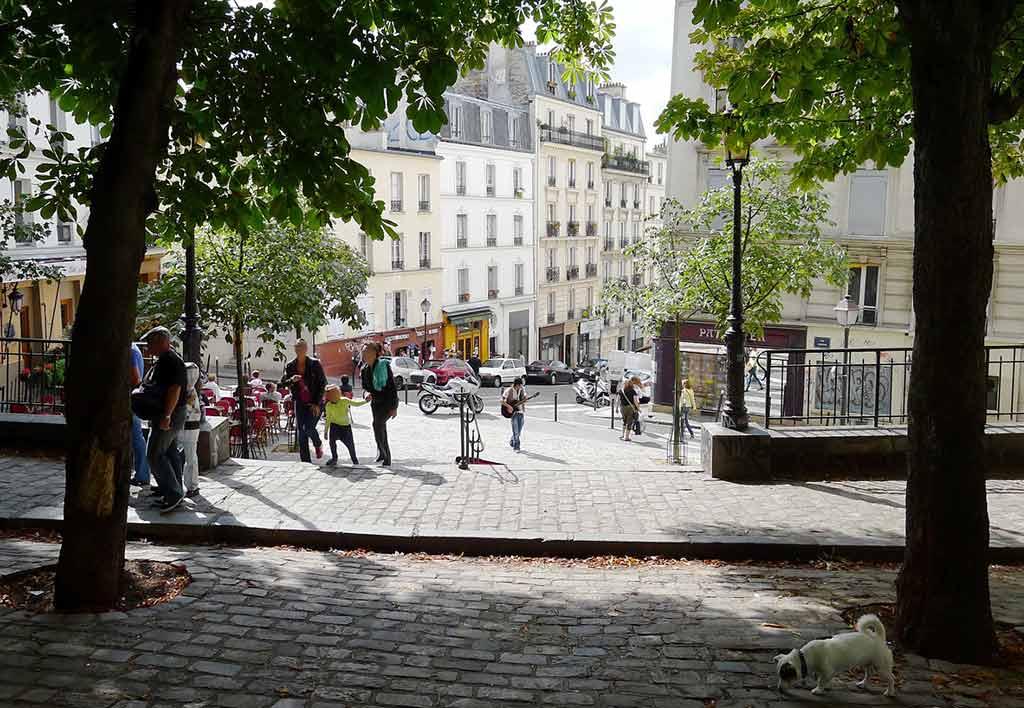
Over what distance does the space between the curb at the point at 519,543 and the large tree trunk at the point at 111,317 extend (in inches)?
80.9

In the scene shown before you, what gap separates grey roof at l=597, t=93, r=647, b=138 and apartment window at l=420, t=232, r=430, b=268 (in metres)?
22.1

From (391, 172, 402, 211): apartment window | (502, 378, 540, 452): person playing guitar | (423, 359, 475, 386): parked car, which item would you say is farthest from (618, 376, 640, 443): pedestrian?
(391, 172, 402, 211): apartment window

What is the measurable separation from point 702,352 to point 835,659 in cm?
2558

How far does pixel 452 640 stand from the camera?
5.51m

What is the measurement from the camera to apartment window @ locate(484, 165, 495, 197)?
173 feet

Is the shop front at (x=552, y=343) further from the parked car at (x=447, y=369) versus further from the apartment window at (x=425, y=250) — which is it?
the parked car at (x=447, y=369)

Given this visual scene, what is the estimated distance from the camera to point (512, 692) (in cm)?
478

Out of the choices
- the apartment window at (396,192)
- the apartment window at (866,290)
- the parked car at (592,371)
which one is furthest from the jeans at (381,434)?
the apartment window at (396,192)

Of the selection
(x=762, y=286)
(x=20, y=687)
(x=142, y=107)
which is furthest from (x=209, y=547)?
(x=762, y=286)

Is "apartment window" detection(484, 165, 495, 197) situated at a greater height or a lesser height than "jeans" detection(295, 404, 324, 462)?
greater

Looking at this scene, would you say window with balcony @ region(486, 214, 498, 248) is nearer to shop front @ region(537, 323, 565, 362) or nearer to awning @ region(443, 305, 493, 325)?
awning @ region(443, 305, 493, 325)

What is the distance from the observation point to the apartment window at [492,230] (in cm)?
5362

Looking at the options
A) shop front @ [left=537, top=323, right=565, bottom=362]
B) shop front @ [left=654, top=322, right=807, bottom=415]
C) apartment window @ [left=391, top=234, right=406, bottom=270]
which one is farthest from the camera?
shop front @ [left=537, top=323, right=565, bottom=362]

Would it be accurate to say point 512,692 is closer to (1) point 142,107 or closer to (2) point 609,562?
(2) point 609,562
